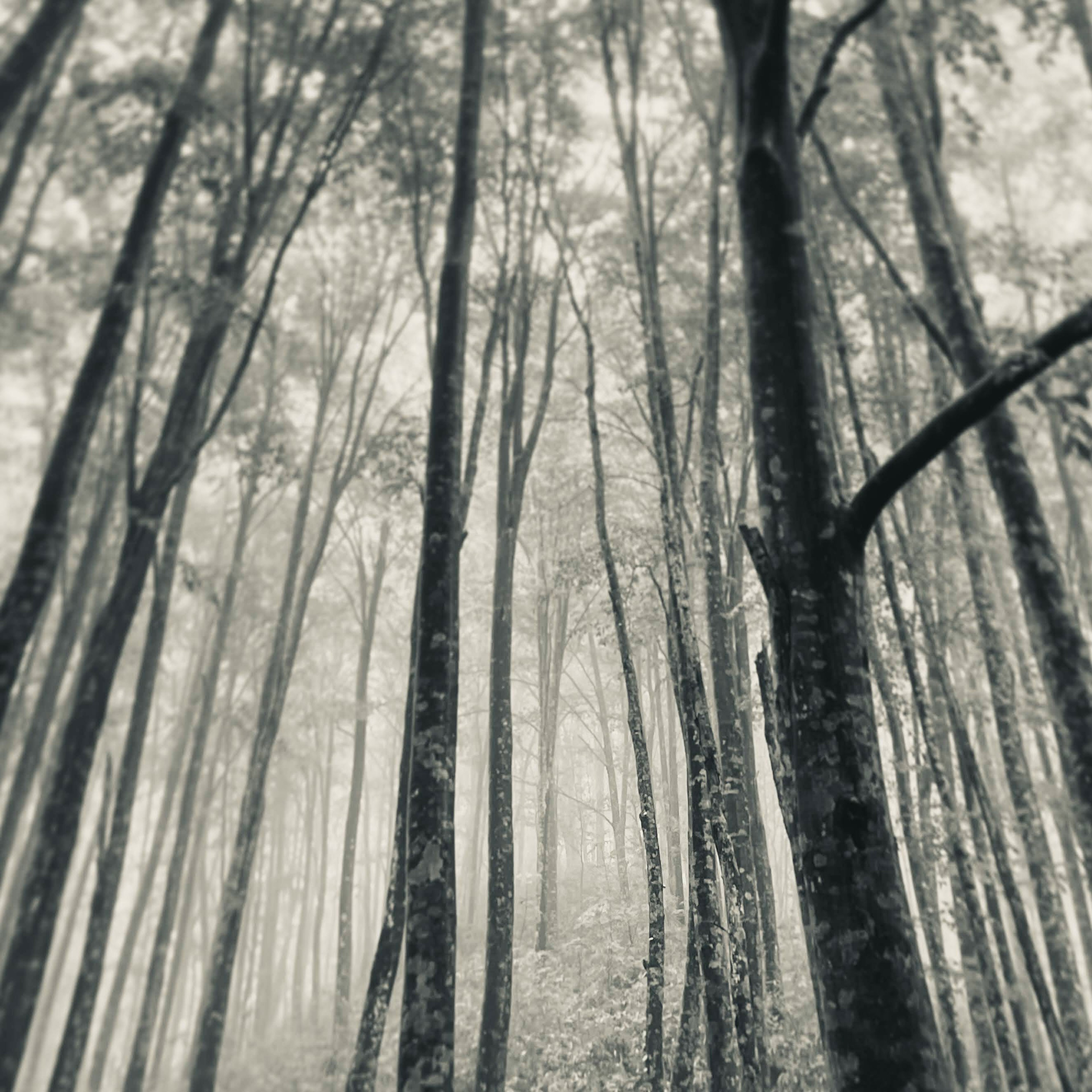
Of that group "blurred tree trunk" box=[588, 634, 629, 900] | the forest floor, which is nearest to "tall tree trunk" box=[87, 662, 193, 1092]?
the forest floor

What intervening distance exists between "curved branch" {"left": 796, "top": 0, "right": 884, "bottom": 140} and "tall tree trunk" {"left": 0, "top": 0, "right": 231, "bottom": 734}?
206 inches

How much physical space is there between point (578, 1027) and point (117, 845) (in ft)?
21.9

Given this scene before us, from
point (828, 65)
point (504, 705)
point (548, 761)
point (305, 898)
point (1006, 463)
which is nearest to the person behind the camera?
point (828, 65)

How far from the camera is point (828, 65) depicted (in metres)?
3.18

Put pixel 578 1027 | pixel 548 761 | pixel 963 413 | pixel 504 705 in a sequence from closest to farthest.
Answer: pixel 963 413 < pixel 504 705 < pixel 578 1027 < pixel 548 761

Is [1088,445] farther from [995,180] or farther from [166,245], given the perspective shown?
[995,180]

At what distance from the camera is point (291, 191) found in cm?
986

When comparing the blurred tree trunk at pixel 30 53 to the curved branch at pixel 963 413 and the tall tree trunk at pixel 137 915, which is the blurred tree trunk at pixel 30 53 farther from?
the tall tree trunk at pixel 137 915

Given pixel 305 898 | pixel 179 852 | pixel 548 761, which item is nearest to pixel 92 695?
pixel 179 852

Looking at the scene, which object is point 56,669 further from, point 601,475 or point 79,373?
point 601,475

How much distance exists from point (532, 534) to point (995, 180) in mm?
12563

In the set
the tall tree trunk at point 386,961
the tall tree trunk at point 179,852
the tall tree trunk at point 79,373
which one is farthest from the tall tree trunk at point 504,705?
the tall tree trunk at point 179,852

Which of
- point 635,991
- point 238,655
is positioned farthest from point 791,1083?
point 238,655

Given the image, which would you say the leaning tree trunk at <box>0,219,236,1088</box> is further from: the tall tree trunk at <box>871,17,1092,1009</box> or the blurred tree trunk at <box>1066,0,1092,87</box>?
the blurred tree trunk at <box>1066,0,1092,87</box>
